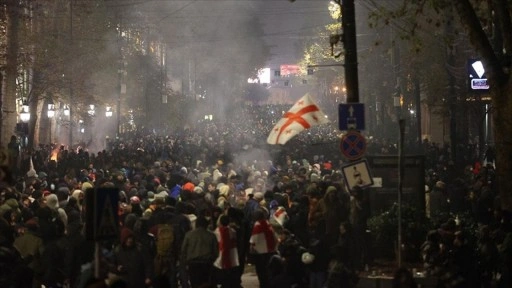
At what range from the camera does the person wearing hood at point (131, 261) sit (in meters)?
13.2

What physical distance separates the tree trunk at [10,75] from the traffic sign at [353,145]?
22189 mm

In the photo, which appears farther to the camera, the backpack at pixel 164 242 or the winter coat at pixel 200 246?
the backpack at pixel 164 242

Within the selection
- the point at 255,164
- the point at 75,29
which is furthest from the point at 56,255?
the point at 75,29

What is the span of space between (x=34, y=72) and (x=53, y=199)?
101ft

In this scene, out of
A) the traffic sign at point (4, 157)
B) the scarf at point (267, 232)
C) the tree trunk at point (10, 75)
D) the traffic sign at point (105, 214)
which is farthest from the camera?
the tree trunk at point (10, 75)

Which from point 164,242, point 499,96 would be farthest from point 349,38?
point 164,242

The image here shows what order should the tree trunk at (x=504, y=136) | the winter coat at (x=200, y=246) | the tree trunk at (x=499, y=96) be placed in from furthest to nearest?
the tree trunk at (x=504, y=136) → the tree trunk at (x=499, y=96) → the winter coat at (x=200, y=246)

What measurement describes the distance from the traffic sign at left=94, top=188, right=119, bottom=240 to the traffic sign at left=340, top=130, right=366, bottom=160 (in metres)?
6.40

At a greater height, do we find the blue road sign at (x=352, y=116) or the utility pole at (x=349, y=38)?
the utility pole at (x=349, y=38)

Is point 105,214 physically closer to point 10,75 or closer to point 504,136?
point 504,136

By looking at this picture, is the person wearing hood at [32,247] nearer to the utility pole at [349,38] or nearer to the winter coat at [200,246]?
the winter coat at [200,246]

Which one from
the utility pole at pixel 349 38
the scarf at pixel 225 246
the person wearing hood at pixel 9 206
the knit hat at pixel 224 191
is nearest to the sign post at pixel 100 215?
the scarf at pixel 225 246

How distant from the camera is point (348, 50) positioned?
54.8ft

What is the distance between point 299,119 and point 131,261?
529 centimetres
